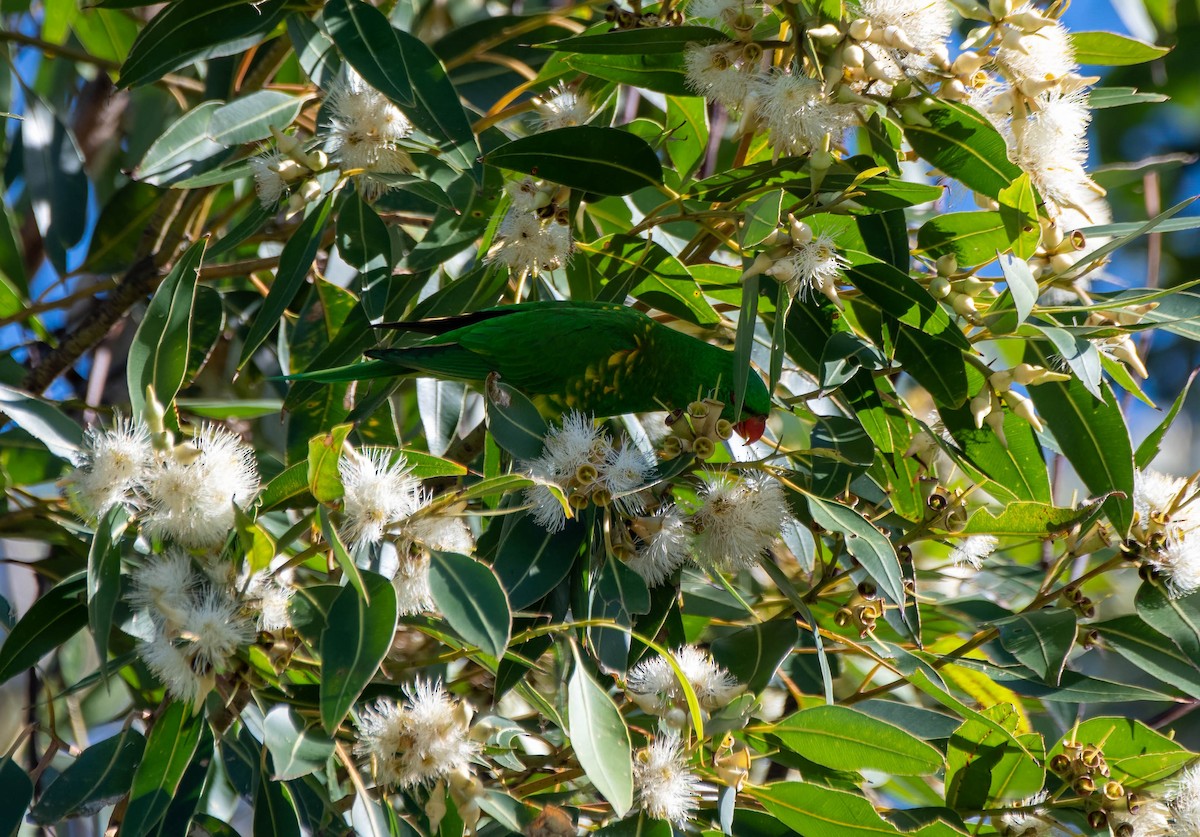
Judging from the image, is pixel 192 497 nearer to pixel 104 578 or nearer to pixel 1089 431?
pixel 104 578

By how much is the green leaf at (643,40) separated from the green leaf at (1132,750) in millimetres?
1148

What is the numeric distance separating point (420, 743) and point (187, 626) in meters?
0.32

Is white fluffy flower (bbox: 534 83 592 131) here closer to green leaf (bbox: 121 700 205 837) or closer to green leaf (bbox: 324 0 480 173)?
green leaf (bbox: 324 0 480 173)

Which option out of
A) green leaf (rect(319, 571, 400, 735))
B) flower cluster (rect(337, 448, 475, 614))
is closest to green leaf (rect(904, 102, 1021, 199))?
flower cluster (rect(337, 448, 475, 614))

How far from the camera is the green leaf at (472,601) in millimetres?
1201

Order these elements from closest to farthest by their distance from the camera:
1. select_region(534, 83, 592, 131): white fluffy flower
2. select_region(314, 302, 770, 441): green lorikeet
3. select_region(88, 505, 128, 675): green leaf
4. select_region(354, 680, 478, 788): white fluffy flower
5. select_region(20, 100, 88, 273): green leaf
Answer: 1. select_region(88, 505, 128, 675): green leaf
2. select_region(354, 680, 478, 788): white fluffy flower
3. select_region(534, 83, 592, 131): white fluffy flower
4. select_region(314, 302, 770, 441): green lorikeet
5. select_region(20, 100, 88, 273): green leaf

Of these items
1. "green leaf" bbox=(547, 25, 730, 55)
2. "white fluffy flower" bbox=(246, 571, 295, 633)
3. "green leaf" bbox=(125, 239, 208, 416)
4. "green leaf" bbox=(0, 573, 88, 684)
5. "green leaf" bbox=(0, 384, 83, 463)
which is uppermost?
"green leaf" bbox=(547, 25, 730, 55)

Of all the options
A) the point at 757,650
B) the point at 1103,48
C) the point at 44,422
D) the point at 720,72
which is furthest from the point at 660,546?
the point at 1103,48

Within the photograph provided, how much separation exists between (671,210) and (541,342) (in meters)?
0.44

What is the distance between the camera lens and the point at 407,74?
1645 mm

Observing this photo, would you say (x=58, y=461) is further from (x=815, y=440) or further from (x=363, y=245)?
(x=815, y=440)

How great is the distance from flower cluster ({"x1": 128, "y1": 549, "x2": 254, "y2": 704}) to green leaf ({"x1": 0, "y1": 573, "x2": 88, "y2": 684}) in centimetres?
16

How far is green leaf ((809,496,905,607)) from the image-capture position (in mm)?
1391

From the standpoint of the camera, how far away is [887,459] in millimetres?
1688
